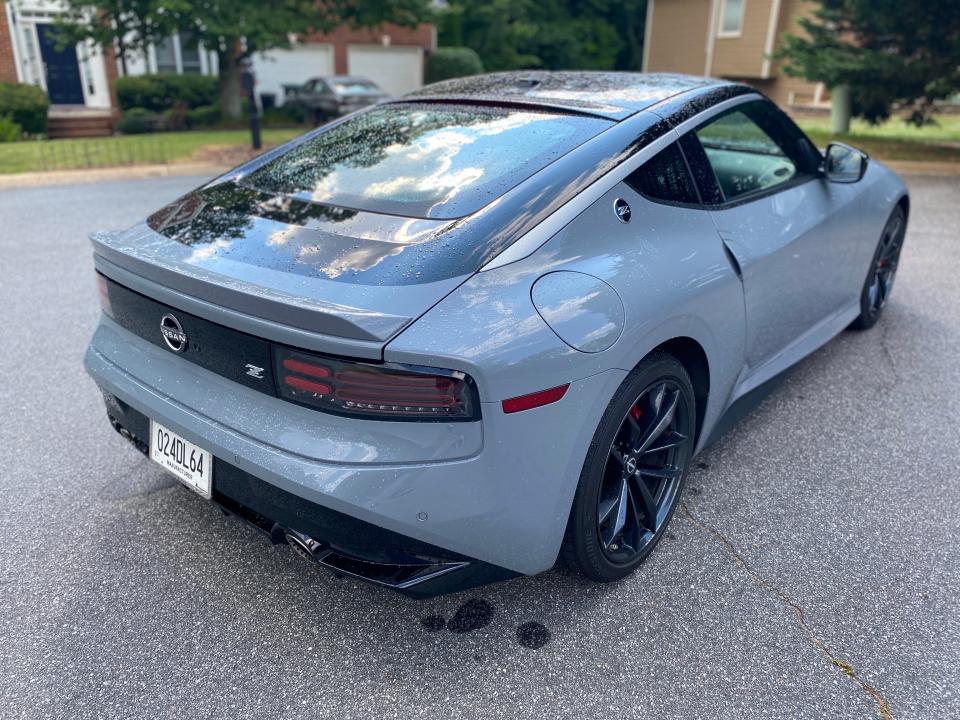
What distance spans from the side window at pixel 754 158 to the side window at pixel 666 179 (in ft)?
0.92

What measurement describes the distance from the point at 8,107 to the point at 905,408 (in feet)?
60.6

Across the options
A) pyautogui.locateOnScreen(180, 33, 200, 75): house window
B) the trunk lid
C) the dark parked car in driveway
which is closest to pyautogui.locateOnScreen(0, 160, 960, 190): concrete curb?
the dark parked car in driveway

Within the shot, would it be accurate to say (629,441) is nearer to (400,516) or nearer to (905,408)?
(400,516)

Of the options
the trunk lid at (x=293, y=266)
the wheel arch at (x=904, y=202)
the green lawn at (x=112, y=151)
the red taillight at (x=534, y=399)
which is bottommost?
the green lawn at (x=112, y=151)

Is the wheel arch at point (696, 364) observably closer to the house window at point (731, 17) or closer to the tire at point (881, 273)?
the tire at point (881, 273)

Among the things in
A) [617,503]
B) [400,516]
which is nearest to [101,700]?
[400,516]

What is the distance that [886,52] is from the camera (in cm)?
1304

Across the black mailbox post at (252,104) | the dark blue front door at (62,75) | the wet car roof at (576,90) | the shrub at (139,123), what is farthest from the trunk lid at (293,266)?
the dark blue front door at (62,75)

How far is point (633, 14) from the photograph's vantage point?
35.7 metres

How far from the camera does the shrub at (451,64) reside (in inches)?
1085

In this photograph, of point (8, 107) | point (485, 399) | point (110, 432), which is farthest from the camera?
point (8, 107)

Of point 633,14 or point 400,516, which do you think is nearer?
point 400,516

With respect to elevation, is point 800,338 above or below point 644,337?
below

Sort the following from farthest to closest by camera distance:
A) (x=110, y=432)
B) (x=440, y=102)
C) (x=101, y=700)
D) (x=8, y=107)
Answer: (x=8, y=107)
(x=110, y=432)
(x=440, y=102)
(x=101, y=700)
